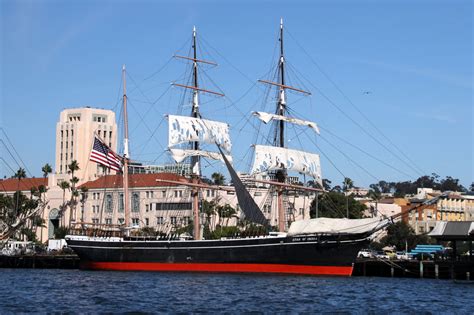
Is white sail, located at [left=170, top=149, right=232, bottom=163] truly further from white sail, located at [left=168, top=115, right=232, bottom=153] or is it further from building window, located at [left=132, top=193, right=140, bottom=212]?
building window, located at [left=132, top=193, right=140, bottom=212]

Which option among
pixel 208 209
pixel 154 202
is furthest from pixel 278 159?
pixel 154 202

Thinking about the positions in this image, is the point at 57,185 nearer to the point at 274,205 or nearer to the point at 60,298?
the point at 274,205

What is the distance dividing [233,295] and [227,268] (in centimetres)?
2561

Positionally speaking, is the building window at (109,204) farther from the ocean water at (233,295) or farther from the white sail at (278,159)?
the ocean water at (233,295)

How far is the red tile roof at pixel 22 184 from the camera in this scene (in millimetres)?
176500

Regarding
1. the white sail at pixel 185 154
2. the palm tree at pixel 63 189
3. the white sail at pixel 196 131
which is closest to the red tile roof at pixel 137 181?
the palm tree at pixel 63 189

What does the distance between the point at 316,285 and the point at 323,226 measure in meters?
13.1

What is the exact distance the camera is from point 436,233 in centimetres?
7962

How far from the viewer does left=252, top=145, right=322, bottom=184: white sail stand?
91.3m

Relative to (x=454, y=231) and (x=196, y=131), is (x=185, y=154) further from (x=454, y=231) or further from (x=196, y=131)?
(x=454, y=231)

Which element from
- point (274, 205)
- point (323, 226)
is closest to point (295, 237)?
point (323, 226)

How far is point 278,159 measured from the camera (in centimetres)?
9181

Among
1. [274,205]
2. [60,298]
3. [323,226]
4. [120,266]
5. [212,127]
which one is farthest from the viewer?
[274,205]

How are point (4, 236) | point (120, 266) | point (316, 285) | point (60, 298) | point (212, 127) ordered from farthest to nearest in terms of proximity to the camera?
point (212, 127) < point (120, 266) < point (4, 236) < point (316, 285) < point (60, 298)
